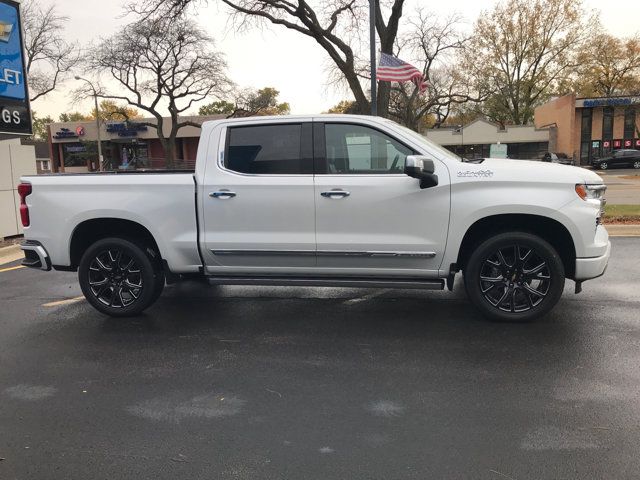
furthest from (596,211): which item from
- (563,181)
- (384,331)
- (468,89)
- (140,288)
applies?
(468,89)

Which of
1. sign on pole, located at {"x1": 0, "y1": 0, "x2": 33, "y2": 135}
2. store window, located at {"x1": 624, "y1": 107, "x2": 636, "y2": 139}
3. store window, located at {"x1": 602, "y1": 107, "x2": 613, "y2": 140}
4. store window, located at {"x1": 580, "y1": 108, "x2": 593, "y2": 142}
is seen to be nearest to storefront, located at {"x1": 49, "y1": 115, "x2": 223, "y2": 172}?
store window, located at {"x1": 580, "y1": 108, "x2": 593, "y2": 142}

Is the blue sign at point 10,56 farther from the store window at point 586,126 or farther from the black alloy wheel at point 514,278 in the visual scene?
the store window at point 586,126

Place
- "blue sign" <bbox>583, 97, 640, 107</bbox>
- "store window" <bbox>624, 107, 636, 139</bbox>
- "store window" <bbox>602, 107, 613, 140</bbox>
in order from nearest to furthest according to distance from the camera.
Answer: "blue sign" <bbox>583, 97, 640, 107</bbox>, "store window" <bbox>624, 107, 636, 139</bbox>, "store window" <bbox>602, 107, 613, 140</bbox>

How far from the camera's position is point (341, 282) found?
509 centimetres

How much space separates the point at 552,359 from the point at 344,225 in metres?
2.09

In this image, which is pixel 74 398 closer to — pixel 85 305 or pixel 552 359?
pixel 85 305

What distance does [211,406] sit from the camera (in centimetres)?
362

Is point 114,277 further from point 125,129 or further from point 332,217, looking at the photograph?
point 125,129

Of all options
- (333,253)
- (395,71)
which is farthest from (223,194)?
(395,71)

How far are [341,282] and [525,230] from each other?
179 cm

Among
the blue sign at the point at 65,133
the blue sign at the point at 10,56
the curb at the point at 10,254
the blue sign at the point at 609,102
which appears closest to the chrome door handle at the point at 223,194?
the curb at the point at 10,254

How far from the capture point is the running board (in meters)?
4.98

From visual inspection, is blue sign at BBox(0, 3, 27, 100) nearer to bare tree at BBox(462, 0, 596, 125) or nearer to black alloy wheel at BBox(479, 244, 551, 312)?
black alloy wheel at BBox(479, 244, 551, 312)

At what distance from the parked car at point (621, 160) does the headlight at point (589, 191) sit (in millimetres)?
43809
